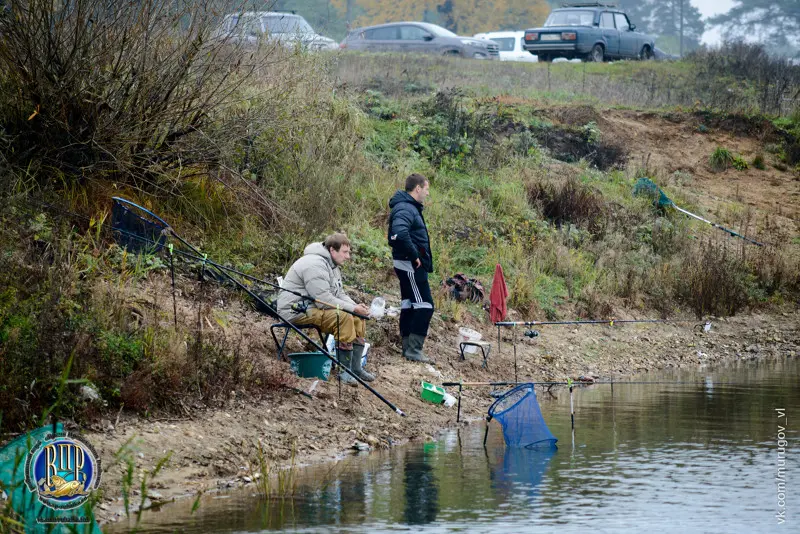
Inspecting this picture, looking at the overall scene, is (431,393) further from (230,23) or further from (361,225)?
(361,225)

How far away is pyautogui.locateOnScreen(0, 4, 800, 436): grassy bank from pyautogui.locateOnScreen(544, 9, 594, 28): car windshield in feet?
21.9

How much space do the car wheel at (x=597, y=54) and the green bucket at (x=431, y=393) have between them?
2261 centimetres

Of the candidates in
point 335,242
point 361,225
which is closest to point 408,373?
point 335,242

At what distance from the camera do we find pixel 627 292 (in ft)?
57.0

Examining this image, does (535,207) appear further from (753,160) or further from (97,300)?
(97,300)

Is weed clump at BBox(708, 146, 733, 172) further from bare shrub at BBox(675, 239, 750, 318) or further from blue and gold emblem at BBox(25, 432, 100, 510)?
blue and gold emblem at BBox(25, 432, 100, 510)

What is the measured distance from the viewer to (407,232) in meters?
11.6

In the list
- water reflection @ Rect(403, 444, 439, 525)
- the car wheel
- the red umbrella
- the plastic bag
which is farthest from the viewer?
the car wheel

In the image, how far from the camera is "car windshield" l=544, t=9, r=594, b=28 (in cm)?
3253

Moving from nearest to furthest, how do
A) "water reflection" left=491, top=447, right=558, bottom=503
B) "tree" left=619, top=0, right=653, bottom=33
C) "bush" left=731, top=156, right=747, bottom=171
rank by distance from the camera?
"water reflection" left=491, top=447, right=558, bottom=503 < "bush" left=731, top=156, right=747, bottom=171 < "tree" left=619, top=0, right=653, bottom=33

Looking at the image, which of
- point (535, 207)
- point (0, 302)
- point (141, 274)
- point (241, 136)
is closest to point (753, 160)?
point (535, 207)

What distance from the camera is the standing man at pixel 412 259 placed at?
1165cm

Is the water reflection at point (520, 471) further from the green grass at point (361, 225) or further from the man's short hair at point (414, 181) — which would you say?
the man's short hair at point (414, 181)

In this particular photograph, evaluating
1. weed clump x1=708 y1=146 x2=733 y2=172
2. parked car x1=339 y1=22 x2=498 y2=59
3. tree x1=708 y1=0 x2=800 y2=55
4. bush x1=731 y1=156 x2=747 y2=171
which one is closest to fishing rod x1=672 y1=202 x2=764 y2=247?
weed clump x1=708 y1=146 x2=733 y2=172
